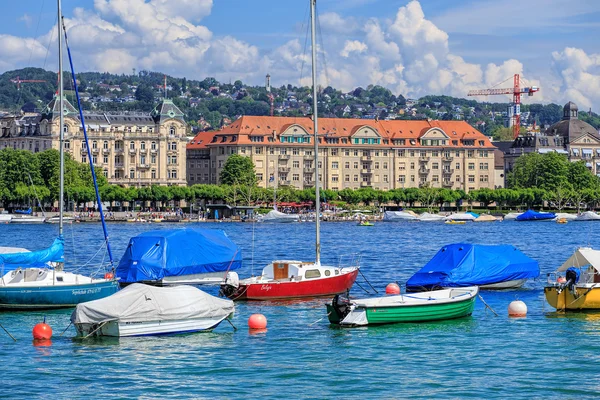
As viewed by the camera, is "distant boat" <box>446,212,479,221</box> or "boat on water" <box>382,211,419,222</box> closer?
"distant boat" <box>446,212,479,221</box>

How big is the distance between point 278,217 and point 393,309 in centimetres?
12859

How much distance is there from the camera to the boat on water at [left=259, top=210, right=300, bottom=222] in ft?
556

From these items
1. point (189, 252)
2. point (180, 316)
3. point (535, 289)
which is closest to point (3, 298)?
point (180, 316)

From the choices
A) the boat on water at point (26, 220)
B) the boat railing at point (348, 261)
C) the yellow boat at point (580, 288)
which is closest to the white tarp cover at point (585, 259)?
the yellow boat at point (580, 288)

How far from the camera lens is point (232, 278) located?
4975 cm

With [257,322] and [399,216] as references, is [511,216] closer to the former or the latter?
[399,216]

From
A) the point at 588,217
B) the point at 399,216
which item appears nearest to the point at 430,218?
the point at 399,216

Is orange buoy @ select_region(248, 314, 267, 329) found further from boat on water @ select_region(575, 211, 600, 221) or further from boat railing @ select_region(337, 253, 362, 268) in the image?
boat on water @ select_region(575, 211, 600, 221)

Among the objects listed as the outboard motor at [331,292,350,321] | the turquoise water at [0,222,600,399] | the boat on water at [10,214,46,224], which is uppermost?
the boat on water at [10,214,46,224]

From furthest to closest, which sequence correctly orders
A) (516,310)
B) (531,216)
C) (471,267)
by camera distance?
1. (531,216)
2. (471,267)
3. (516,310)

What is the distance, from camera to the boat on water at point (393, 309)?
136 feet

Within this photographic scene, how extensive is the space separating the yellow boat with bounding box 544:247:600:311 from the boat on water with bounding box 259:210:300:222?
4871 inches

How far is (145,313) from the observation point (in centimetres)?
3816

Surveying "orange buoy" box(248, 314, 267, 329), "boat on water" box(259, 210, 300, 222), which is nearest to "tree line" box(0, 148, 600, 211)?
"boat on water" box(259, 210, 300, 222)
